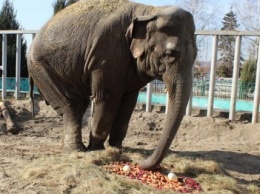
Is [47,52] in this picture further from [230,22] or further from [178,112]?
[230,22]

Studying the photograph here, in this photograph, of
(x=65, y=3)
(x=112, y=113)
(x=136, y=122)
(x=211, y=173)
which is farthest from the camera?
(x=65, y=3)

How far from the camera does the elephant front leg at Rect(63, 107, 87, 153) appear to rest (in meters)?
5.39

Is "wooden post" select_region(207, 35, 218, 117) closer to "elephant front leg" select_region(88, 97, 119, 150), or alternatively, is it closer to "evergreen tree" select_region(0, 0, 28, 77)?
"elephant front leg" select_region(88, 97, 119, 150)

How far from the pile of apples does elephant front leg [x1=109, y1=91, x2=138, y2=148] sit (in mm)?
1253

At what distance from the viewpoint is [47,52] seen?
5.33 meters

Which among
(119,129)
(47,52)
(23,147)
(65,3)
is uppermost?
(65,3)

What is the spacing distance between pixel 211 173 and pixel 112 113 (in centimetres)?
137

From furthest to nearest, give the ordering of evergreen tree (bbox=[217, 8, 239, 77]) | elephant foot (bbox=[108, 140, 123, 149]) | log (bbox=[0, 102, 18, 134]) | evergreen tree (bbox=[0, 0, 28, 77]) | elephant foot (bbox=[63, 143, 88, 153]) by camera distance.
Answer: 1. evergreen tree (bbox=[217, 8, 239, 77])
2. evergreen tree (bbox=[0, 0, 28, 77])
3. log (bbox=[0, 102, 18, 134])
4. elephant foot (bbox=[108, 140, 123, 149])
5. elephant foot (bbox=[63, 143, 88, 153])

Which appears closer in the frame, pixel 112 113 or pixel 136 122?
pixel 112 113

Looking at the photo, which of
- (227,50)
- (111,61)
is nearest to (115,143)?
(111,61)

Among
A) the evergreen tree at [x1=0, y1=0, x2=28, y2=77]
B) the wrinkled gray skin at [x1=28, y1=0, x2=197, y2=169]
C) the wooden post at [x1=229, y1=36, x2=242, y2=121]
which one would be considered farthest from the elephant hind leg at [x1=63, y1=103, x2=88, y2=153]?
the evergreen tree at [x1=0, y1=0, x2=28, y2=77]

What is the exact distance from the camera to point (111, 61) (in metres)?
4.87

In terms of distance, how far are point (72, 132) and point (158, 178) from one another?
5.45 ft

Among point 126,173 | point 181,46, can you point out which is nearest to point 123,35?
point 181,46
